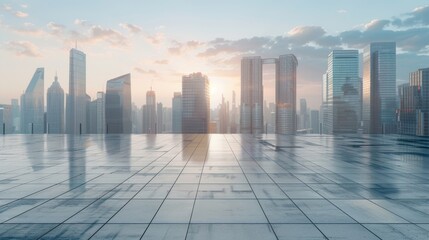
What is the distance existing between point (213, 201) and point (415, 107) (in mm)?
172102

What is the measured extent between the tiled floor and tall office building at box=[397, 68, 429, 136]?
129 m

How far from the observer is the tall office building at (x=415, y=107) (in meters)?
139

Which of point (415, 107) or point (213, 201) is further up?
point (415, 107)

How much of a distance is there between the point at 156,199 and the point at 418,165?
15734mm

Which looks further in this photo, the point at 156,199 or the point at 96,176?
the point at 96,176

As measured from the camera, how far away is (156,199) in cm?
1092

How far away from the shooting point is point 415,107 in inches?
6029

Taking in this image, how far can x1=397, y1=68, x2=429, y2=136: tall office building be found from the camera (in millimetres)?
138650

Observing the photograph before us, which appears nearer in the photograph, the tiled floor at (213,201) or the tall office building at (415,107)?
the tiled floor at (213,201)

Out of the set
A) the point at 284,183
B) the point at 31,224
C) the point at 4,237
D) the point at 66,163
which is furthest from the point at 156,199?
the point at 66,163

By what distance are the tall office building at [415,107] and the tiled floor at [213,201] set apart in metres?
129

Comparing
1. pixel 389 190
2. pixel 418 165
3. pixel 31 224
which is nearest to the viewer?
pixel 31 224

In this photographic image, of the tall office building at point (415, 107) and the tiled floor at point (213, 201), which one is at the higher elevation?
the tall office building at point (415, 107)

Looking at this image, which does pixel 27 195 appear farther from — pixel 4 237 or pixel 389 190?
pixel 389 190
